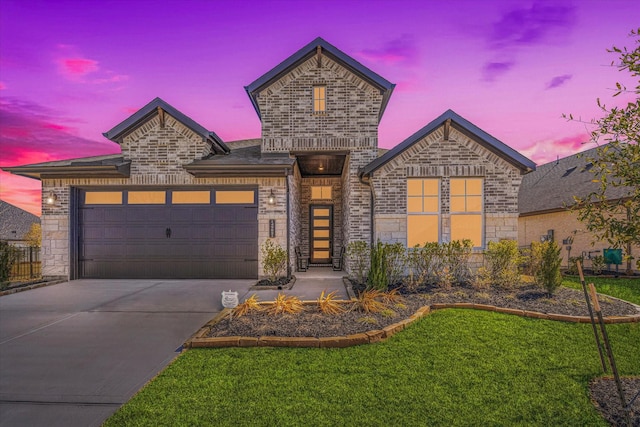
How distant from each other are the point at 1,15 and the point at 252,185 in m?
7.86

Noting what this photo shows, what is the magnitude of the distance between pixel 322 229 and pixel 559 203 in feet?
41.0

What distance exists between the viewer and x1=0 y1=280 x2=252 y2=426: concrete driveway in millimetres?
3340

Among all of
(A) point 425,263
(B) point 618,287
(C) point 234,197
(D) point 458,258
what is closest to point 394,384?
(A) point 425,263

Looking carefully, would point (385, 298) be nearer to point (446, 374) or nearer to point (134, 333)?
point (446, 374)

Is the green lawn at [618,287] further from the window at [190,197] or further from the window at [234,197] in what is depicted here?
the window at [190,197]

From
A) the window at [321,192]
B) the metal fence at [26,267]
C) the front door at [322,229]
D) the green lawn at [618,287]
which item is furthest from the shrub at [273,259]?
the green lawn at [618,287]

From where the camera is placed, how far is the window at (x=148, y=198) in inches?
426

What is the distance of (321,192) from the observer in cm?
1468

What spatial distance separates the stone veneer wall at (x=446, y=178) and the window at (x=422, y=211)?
0.16 m

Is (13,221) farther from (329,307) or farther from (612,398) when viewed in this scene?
(612,398)

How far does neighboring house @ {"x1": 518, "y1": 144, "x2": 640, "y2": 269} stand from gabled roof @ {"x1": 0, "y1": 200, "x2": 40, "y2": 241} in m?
36.4

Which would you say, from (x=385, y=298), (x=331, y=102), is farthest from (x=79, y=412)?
(x=331, y=102)

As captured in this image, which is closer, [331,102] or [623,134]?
[623,134]

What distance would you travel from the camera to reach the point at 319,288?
906 cm
